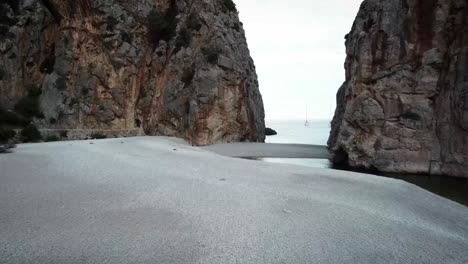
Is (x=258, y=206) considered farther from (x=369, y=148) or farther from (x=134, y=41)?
(x=134, y=41)

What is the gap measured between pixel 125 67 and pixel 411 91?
2346 centimetres

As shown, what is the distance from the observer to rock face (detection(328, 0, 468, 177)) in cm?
1550

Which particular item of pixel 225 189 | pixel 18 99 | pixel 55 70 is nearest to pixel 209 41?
pixel 55 70


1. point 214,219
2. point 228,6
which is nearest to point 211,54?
point 228,6

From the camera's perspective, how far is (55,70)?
92.7ft

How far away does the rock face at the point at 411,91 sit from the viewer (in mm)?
15500

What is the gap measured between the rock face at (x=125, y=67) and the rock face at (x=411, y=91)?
12.4 meters

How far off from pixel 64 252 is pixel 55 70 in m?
29.1

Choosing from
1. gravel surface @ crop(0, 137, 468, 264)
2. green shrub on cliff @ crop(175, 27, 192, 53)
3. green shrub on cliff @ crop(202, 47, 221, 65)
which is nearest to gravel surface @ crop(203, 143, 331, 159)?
green shrub on cliff @ crop(202, 47, 221, 65)

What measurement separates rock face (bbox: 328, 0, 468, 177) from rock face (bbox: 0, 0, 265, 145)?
40.6ft

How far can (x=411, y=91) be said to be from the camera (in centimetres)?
1723

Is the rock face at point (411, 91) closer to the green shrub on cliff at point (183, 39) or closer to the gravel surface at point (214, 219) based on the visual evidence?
the gravel surface at point (214, 219)

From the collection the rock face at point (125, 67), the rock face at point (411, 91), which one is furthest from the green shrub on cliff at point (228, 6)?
the rock face at point (411, 91)

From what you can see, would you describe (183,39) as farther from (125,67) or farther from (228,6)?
(228,6)
